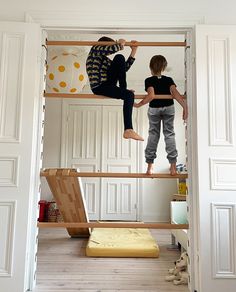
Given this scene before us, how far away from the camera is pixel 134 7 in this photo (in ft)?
7.55

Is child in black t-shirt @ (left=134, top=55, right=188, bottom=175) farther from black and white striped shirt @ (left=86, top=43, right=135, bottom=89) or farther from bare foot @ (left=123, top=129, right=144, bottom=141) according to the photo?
black and white striped shirt @ (left=86, top=43, right=135, bottom=89)

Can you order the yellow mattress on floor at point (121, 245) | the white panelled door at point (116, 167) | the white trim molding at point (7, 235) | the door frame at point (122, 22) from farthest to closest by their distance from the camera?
the white panelled door at point (116, 167) → the yellow mattress on floor at point (121, 245) → the door frame at point (122, 22) → the white trim molding at point (7, 235)

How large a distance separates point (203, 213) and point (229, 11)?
1.63 m

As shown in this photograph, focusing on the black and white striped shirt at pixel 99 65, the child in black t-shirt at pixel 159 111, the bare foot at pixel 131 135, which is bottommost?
the bare foot at pixel 131 135

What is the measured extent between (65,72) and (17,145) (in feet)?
2.53

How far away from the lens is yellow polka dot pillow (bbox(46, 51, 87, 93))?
2467 millimetres

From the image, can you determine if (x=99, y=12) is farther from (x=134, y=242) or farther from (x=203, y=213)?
(x=134, y=242)

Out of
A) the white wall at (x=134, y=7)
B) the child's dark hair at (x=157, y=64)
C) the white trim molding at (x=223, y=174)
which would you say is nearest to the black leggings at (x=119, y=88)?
→ the child's dark hair at (x=157, y=64)

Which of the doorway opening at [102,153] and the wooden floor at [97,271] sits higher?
the doorway opening at [102,153]

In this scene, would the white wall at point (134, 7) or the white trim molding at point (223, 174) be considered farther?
the white wall at point (134, 7)

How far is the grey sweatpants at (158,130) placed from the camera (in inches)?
90.7

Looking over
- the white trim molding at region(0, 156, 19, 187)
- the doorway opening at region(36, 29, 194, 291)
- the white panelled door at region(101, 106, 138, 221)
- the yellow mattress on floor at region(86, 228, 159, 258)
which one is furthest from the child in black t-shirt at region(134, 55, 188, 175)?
the white panelled door at region(101, 106, 138, 221)

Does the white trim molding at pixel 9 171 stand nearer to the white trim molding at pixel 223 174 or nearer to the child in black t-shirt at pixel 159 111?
the child in black t-shirt at pixel 159 111

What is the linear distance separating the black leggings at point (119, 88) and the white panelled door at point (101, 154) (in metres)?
3.17
